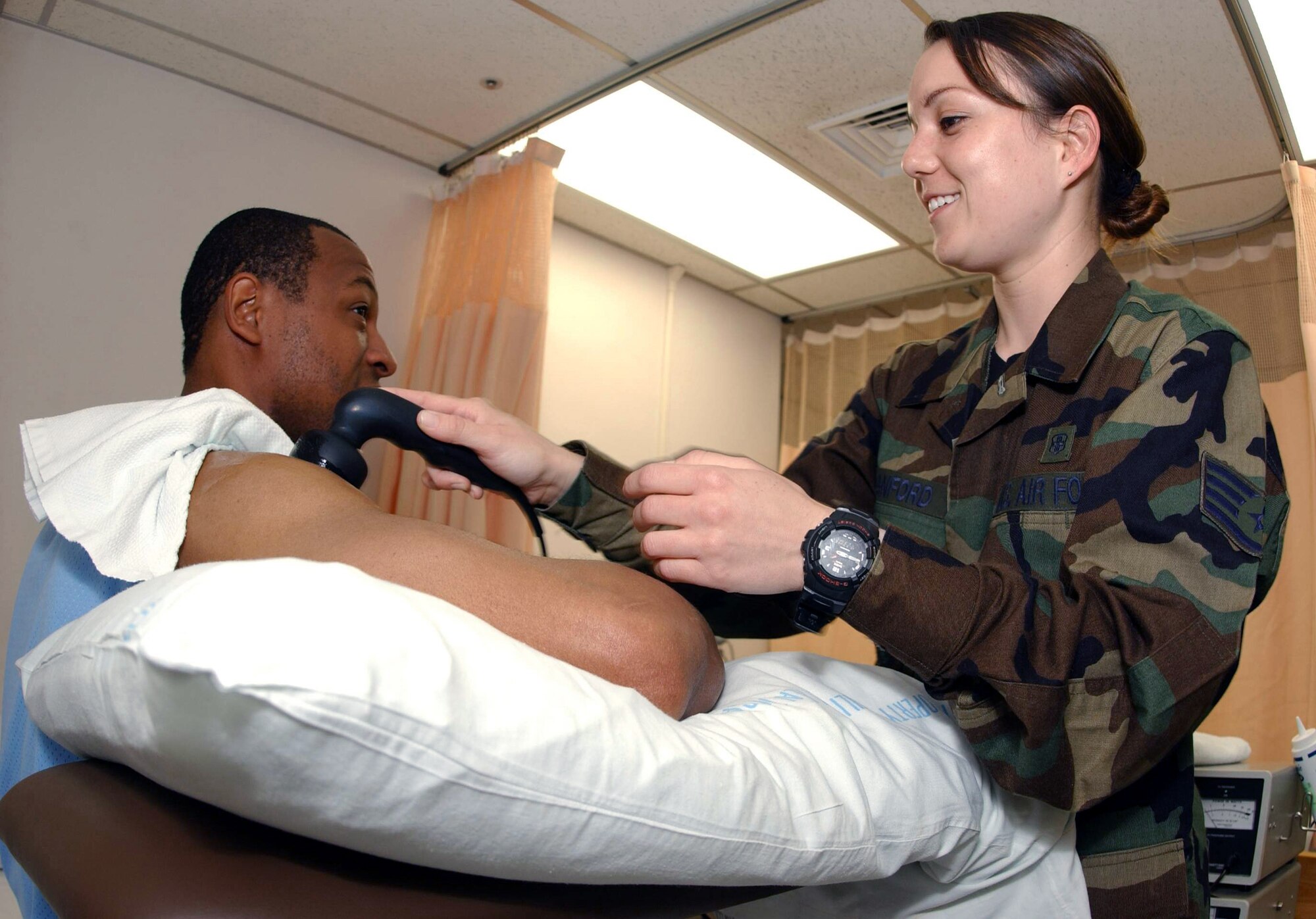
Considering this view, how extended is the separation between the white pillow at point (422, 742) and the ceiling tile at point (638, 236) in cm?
260

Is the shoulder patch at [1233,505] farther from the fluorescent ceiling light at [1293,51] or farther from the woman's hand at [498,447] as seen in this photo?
the fluorescent ceiling light at [1293,51]

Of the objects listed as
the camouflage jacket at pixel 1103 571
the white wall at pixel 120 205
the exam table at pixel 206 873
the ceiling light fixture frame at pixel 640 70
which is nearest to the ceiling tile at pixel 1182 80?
the ceiling light fixture frame at pixel 640 70

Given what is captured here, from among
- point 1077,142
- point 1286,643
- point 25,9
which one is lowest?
point 1286,643

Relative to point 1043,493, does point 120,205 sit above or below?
above

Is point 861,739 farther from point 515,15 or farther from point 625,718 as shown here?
point 515,15

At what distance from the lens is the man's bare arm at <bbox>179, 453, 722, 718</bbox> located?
626mm

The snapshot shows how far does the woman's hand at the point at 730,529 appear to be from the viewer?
0.70 metres

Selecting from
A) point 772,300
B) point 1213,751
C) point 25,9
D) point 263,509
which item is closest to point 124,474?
point 263,509

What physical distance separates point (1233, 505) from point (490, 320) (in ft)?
6.71

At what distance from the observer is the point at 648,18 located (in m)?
2.04

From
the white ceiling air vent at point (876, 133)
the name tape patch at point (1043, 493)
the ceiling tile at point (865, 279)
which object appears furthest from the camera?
the ceiling tile at point (865, 279)

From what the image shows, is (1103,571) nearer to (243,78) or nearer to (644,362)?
(243,78)

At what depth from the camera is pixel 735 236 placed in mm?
3193

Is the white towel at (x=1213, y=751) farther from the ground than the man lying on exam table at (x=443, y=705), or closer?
closer
